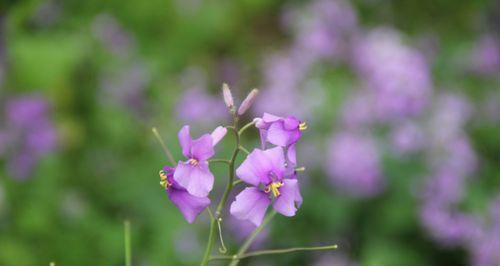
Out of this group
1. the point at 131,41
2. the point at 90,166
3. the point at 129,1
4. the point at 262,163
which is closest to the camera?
the point at 262,163

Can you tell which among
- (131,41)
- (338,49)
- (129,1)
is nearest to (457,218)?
(338,49)

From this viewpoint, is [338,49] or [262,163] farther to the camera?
[338,49]

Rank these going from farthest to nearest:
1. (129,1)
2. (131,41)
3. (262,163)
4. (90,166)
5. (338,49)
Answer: (129,1) < (131,41) < (338,49) < (90,166) < (262,163)

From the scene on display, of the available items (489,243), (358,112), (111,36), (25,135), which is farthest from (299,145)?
(111,36)

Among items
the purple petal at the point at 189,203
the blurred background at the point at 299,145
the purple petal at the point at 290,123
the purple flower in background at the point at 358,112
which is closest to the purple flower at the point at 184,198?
the purple petal at the point at 189,203

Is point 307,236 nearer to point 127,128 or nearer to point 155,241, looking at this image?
point 155,241

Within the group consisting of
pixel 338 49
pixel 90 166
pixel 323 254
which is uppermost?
pixel 338 49

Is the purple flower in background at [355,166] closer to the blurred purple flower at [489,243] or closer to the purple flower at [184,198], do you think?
the blurred purple flower at [489,243]

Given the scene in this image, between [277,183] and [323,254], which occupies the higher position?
[277,183]

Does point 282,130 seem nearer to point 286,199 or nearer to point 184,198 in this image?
point 286,199
